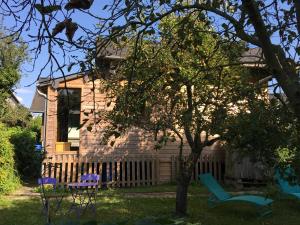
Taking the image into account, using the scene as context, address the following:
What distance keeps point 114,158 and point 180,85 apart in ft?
37.1

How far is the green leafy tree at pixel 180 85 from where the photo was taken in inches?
214

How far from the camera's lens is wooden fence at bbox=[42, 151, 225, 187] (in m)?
16.5

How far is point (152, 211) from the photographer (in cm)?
1130

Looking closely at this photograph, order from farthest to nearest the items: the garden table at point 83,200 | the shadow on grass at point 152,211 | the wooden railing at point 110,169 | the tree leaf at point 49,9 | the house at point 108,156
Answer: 1. the house at point 108,156
2. the wooden railing at point 110,169
3. the garden table at point 83,200
4. the shadow on grass at point 152,211
5. the tree leaf at point 49,9

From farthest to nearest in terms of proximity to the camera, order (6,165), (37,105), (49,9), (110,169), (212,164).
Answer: (37,105) < (212,164) < (110,169) < (6,165) < (49,9)

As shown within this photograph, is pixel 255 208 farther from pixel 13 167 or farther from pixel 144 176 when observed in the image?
pixel 13 167

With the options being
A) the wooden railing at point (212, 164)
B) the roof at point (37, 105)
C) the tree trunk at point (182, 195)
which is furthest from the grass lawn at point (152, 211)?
the roof at point (37, 105)

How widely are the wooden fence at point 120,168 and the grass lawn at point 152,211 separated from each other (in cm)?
266

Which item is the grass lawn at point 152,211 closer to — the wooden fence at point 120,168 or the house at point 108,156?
the wooden fence at point 120,168

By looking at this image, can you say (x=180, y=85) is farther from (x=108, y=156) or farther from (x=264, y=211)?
(x=108, y=156)

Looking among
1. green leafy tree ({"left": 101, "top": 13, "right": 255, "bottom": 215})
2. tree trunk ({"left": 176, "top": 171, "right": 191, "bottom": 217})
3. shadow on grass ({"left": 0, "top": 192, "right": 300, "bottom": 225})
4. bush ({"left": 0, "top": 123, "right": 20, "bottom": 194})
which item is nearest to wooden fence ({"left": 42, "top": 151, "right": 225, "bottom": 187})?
bush ({"left": 0, "top": 123, "right": 20, "bottom": 194})

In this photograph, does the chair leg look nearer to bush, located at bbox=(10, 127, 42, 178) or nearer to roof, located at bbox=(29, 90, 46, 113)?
bush, located at bbox=(10, 127, 42, 178)

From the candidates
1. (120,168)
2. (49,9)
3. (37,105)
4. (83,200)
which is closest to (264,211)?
(83,200)

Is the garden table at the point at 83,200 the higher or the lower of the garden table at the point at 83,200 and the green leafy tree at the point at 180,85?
the lower
